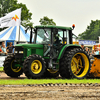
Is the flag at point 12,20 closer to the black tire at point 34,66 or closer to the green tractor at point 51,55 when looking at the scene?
the green tractor at point 51,55

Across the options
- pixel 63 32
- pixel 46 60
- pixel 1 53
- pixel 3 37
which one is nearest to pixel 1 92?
pixel 46 60

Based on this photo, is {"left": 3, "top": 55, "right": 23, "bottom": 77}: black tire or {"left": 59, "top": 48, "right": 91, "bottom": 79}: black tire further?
{"left": 3, "top": 55, "right": 23, "bottom": 77}: black tire

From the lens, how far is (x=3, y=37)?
26.7m

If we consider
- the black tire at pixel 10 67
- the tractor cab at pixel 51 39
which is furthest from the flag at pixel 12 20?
the tractor cab at pixel 51 39

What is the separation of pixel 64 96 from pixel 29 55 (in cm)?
424

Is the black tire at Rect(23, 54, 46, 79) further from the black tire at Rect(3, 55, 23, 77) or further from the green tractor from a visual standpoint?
the black tire at Rect(3, 55, 23, 77)

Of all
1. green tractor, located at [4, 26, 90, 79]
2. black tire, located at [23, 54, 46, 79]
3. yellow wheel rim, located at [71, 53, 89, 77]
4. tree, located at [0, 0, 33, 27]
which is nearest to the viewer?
black tire, located at [23, 54, 46, 79]

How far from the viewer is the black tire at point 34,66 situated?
10327 mm

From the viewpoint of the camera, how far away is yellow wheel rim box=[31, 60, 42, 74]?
10636 mm

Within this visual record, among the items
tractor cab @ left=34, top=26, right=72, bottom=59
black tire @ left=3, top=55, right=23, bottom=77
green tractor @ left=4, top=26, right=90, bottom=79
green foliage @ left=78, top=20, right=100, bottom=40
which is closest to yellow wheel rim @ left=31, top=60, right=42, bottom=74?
green tractor @ left=4, top=26, right=90, bottom=79

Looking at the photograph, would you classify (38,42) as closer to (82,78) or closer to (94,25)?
(82,78)

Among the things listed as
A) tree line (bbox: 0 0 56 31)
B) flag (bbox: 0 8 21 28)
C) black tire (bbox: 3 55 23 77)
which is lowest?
black tire (bbox: 3 55 23 77)

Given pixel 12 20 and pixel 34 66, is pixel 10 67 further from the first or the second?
pixel 12 20

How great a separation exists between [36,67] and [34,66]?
0.10 meters
